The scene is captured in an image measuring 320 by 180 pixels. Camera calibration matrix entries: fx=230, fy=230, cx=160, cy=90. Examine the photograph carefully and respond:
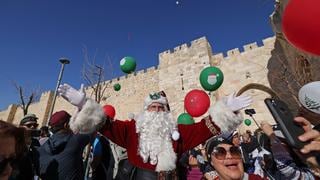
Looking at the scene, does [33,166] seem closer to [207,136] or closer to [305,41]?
[207,136]

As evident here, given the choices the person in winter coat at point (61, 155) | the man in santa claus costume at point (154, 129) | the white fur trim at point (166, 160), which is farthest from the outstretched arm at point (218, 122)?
the person in winter coat at point (61, 155)

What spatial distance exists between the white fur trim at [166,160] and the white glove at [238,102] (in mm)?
834

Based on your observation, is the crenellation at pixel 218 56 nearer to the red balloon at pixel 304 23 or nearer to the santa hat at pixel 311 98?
the red balloon at pixel 304 23

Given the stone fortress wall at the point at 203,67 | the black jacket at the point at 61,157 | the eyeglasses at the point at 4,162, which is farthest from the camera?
the stone fortress wall at the point at 203,67

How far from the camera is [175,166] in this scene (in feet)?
8.28

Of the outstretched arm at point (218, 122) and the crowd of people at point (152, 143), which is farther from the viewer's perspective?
the outstretched arm at point (218, 122)

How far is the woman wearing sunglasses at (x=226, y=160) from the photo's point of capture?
1.95 meters

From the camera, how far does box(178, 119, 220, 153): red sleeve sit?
2.66 metres

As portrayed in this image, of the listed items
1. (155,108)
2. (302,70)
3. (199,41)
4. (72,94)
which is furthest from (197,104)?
(199,41)

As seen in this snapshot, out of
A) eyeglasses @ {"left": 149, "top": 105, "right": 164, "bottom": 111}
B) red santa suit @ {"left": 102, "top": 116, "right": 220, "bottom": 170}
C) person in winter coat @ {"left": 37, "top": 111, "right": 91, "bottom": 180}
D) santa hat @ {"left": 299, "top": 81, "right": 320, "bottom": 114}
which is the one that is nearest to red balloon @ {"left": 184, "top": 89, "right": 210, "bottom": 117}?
eyeglasses @ {"left": 149, "top": 105, "right": 164, "bottom": 111}

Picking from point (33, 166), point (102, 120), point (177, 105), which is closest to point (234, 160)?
point (102, 120)

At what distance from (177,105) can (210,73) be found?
7.68 m

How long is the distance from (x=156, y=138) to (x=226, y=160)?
983mm

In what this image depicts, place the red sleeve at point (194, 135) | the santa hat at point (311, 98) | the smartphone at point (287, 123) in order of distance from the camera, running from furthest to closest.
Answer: the red sleeve at point (194, 135) < the santa hat at point (311, 98) < the smartphone at point (287, 123)
